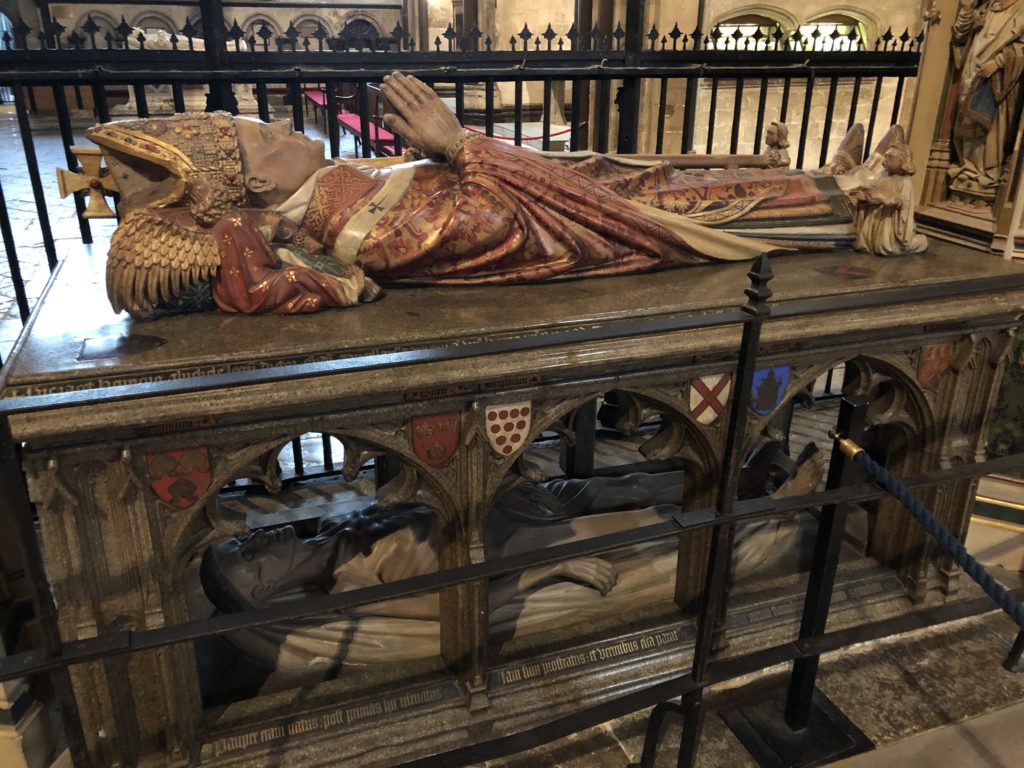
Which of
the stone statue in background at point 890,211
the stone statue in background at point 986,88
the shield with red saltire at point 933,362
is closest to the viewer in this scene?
the shield with red saltire at point 933,362

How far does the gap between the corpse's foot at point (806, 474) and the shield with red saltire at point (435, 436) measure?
1.46 m

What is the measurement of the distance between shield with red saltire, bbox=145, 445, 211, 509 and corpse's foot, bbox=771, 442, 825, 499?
6.72 feet

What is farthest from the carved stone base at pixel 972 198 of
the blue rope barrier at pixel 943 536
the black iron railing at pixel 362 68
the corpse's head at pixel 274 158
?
the corpse's head at pixel 274 158

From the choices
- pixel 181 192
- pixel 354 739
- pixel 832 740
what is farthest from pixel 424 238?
pixel 832 740

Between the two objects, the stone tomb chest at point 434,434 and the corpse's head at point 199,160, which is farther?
the corpse's head at point 199,160

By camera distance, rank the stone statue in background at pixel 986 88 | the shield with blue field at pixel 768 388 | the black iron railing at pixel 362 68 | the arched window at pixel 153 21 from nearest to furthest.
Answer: the shield with blue field at pixel 768 388
the stone statue in background at pixel 986 88
the black iron railing at pixel 362 68
the arched window at pixel 153 21

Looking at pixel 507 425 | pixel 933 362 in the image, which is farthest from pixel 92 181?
pixel 933 362

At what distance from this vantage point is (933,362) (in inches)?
105

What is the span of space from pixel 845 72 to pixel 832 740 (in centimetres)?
331

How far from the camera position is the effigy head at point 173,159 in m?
2.20

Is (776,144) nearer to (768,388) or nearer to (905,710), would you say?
(768,388)

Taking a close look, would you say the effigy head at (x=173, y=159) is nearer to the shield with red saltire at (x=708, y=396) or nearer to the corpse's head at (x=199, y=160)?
the corpse's head at (x=199, y=160)

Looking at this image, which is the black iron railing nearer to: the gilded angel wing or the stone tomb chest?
the stone tomb chest

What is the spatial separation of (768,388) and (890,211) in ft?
3.09
